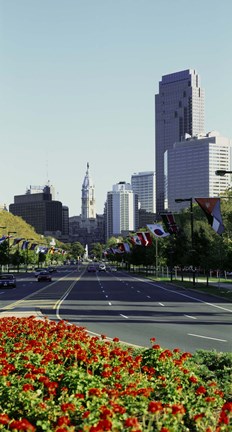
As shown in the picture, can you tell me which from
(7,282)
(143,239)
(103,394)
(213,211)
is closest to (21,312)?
(213,211)

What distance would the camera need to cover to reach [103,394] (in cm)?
803

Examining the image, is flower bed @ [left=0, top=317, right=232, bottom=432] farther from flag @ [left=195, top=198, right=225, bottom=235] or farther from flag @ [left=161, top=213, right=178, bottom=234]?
flag @ [left=161, top=213, right=178, bottom=234]

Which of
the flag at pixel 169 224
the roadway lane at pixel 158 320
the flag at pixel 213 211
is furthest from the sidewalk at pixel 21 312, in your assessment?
the flag at pixel 169 224

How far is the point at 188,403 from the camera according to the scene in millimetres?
8531

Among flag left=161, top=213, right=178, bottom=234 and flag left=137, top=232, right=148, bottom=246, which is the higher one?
flag left=161, top=213, right=178, bottom=234

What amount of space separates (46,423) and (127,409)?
3.51 feet

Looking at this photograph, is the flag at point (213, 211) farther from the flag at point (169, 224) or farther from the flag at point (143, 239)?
the flag at point (143, 239)

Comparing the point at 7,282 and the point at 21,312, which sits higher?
the point at 21,312

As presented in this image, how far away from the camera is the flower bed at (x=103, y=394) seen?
6.82 m

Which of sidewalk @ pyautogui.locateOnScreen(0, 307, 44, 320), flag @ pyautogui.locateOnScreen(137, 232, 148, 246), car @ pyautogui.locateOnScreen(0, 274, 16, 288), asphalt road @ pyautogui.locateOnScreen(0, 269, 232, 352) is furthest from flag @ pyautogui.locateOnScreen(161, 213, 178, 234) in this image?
sidewalk @ pyautogui.locateOnScreen(0, 307, 44, 320)

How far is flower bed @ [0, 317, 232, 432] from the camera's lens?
22.4 feet

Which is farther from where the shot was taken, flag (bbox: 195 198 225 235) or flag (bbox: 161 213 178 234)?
flag (bbox: 161 213 178 234)

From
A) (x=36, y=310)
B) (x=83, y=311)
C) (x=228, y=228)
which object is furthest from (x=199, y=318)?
(x=228, y=228)

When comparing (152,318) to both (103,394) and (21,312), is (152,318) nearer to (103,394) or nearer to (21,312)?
(21,312)
